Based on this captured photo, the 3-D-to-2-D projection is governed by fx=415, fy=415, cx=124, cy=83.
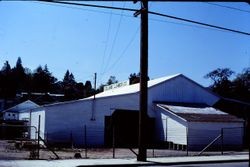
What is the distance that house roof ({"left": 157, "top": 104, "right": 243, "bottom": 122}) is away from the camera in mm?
34841

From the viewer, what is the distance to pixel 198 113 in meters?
37.4

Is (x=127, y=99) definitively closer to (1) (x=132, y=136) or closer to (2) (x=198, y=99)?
(1) (x=132, y=136)

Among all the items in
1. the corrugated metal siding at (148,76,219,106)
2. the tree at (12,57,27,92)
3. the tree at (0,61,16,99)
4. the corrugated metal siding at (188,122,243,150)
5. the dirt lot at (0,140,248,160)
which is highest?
the tree at (12,57,27,92)

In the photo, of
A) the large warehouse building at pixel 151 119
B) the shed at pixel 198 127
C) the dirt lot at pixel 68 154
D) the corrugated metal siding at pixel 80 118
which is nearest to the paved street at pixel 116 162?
the dirt lot at pixel 68 154

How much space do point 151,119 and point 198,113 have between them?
16.0 feet

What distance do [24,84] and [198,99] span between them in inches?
4897

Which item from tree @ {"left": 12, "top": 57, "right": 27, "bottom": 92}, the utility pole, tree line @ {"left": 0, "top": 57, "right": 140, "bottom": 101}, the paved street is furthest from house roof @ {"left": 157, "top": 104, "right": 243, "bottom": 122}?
tree @ {"left": 12, "top": 57, "right": 27, "bottom": 92}

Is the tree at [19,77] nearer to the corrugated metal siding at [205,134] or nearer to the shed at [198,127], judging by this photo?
the shed at [198,127]

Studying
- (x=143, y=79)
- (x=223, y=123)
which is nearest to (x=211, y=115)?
(x=223, y=123)

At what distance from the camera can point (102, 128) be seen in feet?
124

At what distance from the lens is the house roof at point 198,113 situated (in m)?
34.8

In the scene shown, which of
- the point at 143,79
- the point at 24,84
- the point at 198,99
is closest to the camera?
the point at 143,79

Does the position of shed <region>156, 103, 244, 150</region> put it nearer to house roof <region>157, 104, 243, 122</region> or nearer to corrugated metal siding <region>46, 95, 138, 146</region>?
house roof <region>157, 104, 243, 122</region>

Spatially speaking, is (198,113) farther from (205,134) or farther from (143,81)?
(143,81)
